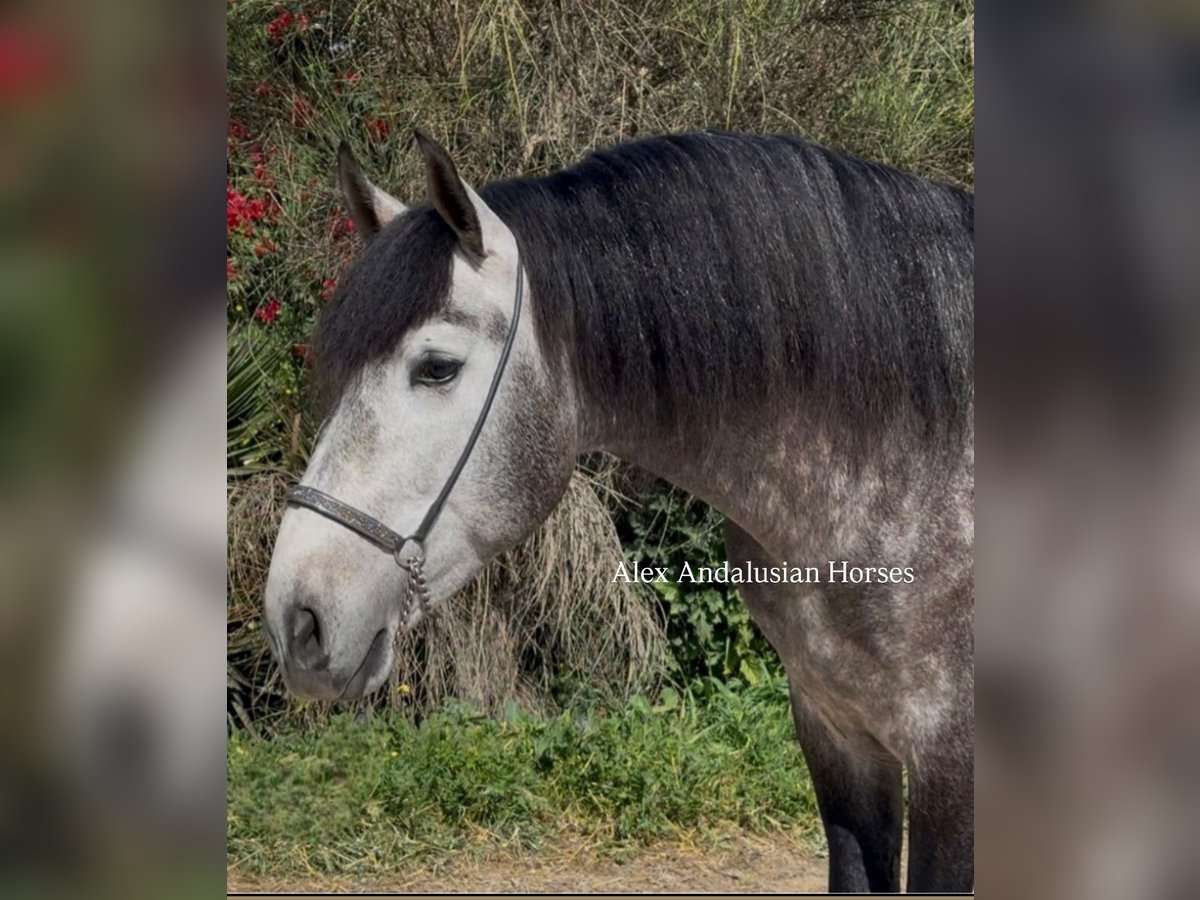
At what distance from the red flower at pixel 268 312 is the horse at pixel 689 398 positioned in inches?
53.7

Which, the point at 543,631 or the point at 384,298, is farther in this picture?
the point at 543,631

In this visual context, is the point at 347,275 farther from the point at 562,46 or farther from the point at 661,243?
the point at 562,46

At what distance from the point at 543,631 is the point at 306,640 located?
182 cm

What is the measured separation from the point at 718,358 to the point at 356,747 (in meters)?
1.83

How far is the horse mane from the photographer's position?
63.7 inches

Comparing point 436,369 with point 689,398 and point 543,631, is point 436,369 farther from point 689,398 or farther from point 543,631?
point 543,631

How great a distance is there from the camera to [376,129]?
304 cm

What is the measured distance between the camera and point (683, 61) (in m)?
3.10

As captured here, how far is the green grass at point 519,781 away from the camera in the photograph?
289cm

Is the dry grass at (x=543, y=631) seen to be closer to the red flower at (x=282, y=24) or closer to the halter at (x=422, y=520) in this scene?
the red flower at (x=282, y=24)

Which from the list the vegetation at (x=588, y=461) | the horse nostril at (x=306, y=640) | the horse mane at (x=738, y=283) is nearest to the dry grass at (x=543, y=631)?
the vegetation at (x=588, y=461)
